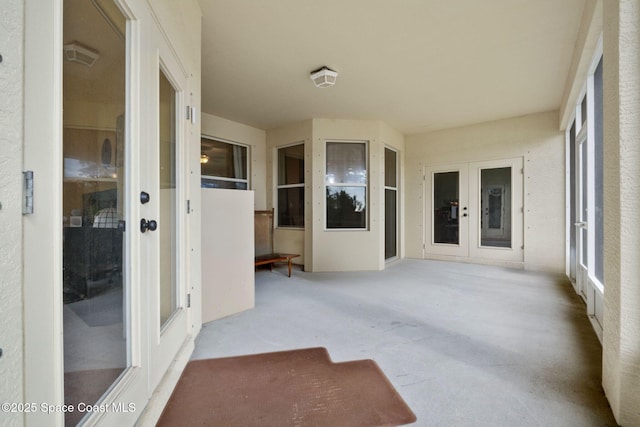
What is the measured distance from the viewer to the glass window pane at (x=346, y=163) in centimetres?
520

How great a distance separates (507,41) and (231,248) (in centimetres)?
358

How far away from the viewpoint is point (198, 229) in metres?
2.37

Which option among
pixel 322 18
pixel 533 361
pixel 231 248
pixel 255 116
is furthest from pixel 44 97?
pixel 255 116

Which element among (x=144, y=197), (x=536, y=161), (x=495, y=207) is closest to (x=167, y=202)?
(x=144, y=197)

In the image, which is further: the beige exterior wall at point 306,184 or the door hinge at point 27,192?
the beige exterior wall at point 306,184

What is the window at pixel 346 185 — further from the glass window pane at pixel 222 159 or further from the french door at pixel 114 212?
the french door at pixel 114 212

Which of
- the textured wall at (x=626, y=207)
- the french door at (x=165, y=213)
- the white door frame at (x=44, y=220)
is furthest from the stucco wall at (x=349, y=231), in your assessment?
the white door frame at (x=44, y=220)

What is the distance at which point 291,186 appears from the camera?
18.2ft

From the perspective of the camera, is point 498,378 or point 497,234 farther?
point 497,234

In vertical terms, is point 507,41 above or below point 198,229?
above

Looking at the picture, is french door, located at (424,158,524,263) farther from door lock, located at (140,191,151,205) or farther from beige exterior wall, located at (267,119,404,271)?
door lock, located at (140,191,151,205)

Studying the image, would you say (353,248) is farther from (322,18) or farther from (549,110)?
(549,110)

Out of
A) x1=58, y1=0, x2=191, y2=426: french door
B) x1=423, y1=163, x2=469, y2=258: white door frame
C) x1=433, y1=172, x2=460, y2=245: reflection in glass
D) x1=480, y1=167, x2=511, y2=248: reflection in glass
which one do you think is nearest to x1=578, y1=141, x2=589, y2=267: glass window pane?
x1=480, y1=167, x2=511, y2=248: reflection in glass

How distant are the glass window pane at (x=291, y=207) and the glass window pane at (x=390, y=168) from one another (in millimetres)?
1803
